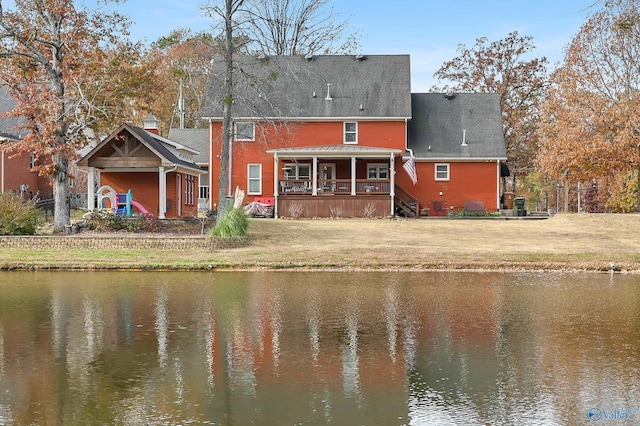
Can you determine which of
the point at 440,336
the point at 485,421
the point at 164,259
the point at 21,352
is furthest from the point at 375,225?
the point at 485,421

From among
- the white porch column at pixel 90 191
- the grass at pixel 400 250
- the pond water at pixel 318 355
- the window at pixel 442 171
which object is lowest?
the pond water at pixel 318 355

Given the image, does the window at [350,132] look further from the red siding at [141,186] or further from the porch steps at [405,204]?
the red siding at [141,186]

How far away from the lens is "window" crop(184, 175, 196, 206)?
37844 millimetres

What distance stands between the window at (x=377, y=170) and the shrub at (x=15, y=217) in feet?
67.6

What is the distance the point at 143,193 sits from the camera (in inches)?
1358

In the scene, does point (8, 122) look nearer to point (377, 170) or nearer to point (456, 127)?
point (377, 170)

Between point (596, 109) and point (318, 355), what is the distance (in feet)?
115

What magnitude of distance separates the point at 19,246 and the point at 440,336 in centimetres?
1724

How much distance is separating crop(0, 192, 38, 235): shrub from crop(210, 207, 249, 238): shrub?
6.12m

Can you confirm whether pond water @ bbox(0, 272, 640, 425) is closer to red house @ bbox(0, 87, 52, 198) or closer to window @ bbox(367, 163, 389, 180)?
window @ bbox(367, 163, 389, 180)

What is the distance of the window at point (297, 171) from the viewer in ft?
141

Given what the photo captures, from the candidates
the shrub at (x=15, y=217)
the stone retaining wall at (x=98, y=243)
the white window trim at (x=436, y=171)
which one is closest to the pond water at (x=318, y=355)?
the stone retaining wall at (x=98, y=243)

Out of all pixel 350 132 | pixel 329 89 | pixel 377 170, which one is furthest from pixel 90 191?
pixel 329 89

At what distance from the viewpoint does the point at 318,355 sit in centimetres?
1003
